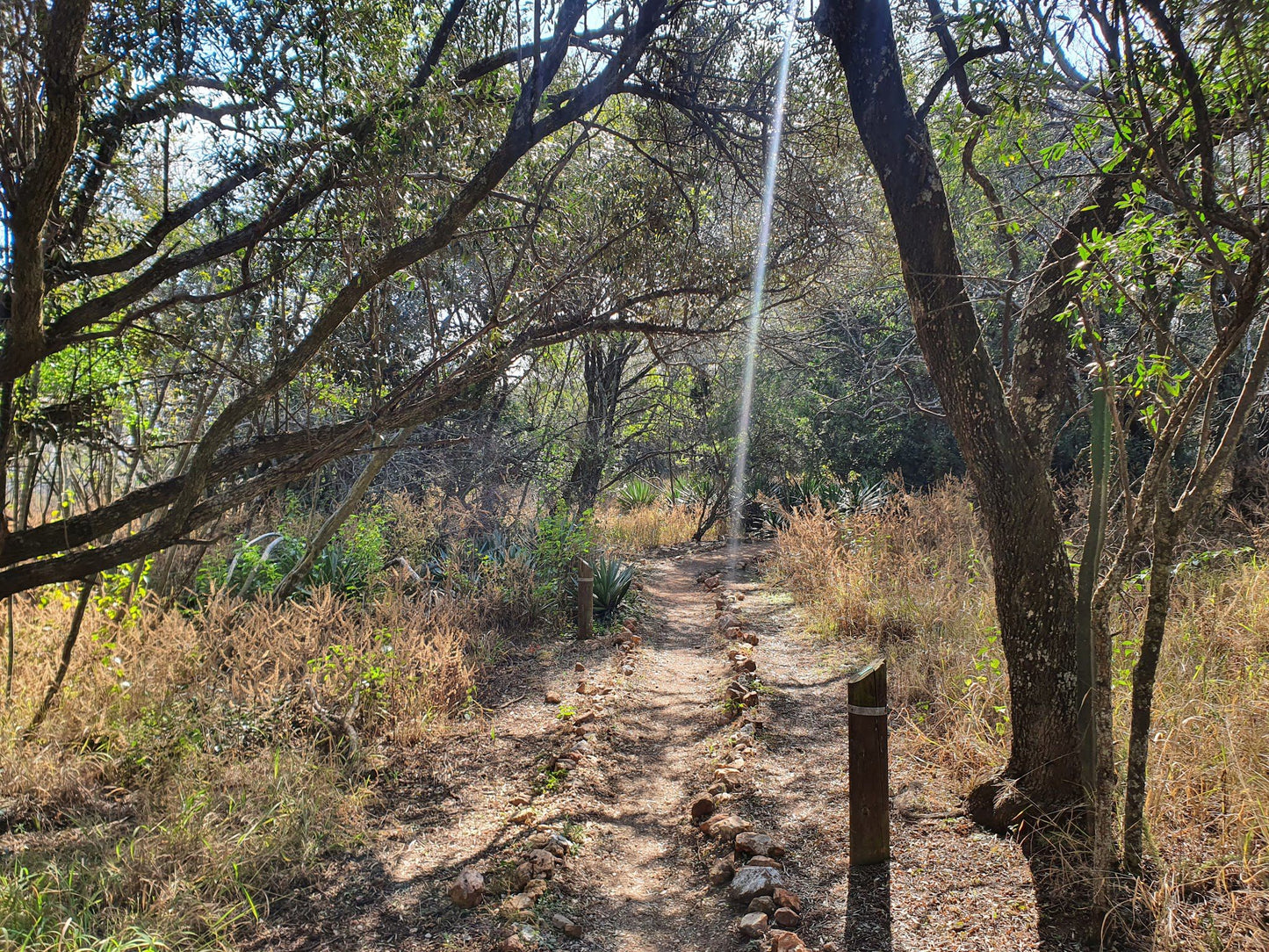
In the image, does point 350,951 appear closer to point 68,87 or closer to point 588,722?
point 588,722

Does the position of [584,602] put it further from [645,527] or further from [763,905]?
[645,527]

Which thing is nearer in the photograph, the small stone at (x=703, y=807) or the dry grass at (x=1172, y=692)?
the dry grass at (x=1172, y=692)

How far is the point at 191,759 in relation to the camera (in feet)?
12.0

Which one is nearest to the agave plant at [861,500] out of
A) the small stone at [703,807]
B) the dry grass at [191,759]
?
the dry grass at [191,759]

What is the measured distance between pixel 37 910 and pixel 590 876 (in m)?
1.93

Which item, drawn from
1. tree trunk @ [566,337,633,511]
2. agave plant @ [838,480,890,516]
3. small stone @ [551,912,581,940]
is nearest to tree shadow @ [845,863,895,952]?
small stone @ [551,912,581,940]

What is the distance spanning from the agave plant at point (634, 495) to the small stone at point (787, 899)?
518 inches

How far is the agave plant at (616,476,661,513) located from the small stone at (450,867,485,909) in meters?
13.0

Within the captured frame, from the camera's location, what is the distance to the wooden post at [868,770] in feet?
9.73

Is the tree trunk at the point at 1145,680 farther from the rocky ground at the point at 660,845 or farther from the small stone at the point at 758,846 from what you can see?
the small stone at the point at 758,846

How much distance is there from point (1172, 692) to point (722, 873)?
2.21 metres

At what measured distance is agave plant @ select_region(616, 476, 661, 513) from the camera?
53.7 feet

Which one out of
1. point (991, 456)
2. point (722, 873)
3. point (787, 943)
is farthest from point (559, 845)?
point (991, 456)

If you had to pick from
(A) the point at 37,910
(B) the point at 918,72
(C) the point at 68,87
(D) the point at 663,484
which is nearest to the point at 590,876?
(A) the point at 37,910
